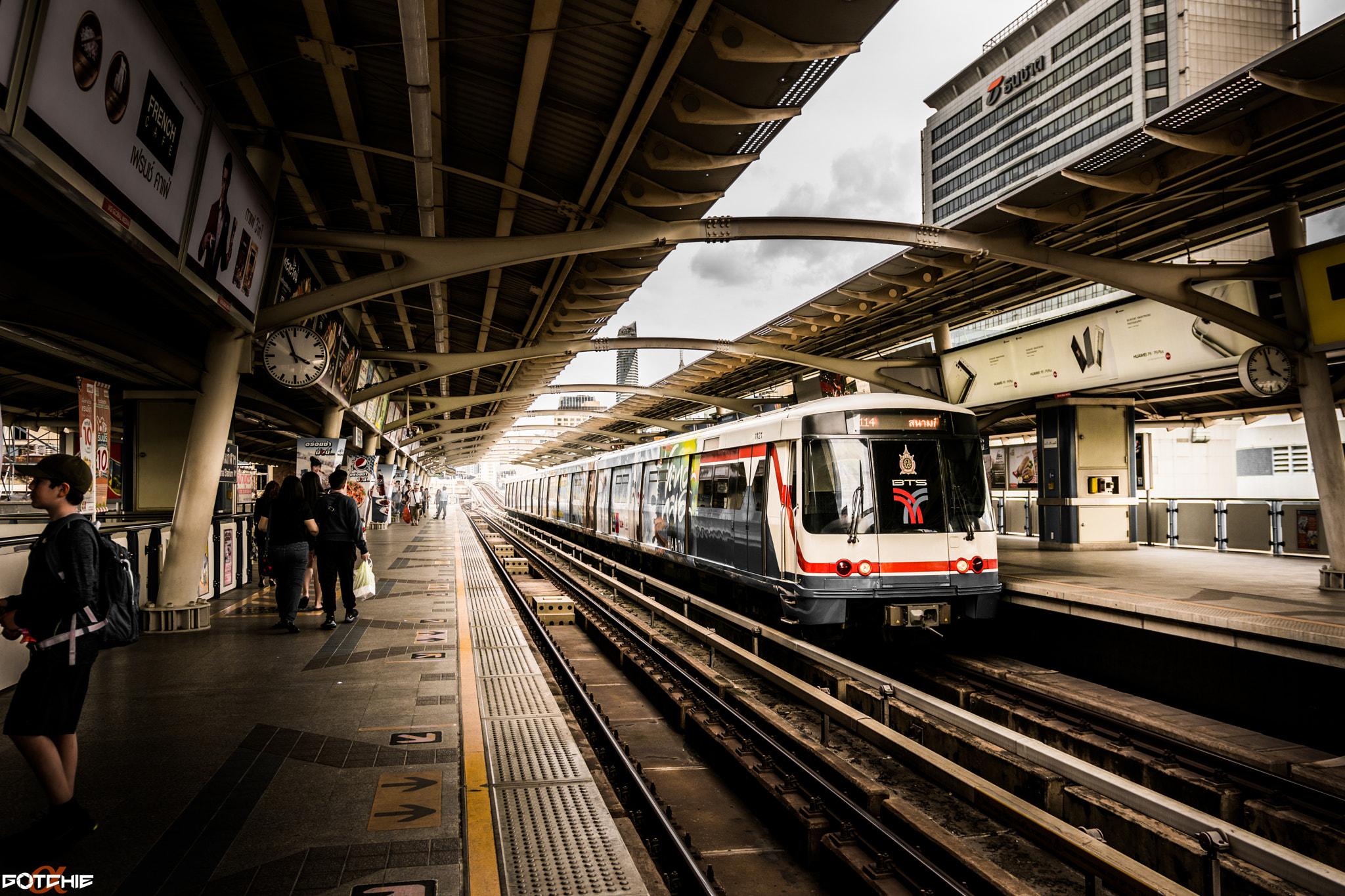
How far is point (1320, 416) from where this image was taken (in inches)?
373

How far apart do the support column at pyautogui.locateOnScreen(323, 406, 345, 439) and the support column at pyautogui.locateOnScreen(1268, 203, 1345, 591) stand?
15.0 m

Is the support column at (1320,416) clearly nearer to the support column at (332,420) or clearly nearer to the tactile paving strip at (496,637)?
the tactile paving strip at (496,637)

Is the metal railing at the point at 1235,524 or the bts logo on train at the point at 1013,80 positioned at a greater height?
the bts logo on train at the point at 1013,80

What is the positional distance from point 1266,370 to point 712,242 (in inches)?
272

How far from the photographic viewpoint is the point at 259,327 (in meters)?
9.23

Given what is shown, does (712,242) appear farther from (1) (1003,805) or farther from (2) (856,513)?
(1) (1003,805)

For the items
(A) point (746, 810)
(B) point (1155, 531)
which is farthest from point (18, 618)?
(B) point (1155, 531)

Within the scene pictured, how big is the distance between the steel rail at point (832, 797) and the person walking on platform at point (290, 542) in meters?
4.21

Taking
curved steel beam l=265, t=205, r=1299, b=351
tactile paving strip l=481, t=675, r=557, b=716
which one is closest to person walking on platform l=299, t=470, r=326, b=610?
curved steel beam l=265, t=205, r=1299, b=351

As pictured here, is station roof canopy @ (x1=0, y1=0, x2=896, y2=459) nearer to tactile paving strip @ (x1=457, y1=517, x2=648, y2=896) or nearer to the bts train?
the bts train

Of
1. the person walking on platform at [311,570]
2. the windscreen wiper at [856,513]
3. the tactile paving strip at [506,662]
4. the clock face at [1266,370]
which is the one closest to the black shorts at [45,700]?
the tactile paving strip at [506,662]

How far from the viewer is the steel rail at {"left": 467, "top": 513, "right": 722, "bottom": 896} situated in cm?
439

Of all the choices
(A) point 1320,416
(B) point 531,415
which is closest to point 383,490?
(B) point 531,415

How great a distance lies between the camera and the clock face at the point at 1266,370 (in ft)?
31.3
